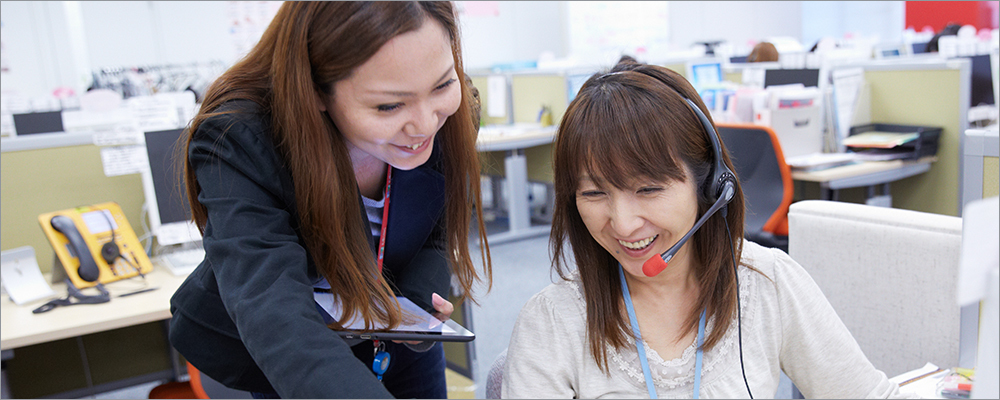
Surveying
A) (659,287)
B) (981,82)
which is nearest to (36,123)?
(659,287)

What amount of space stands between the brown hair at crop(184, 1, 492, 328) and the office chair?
2.03 meters

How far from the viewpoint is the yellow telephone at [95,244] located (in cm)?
194

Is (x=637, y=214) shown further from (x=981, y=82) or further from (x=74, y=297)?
(x=981, y=82)

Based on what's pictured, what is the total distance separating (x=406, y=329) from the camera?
88 cm

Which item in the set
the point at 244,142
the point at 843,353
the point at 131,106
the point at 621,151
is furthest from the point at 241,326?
the point at 131,106

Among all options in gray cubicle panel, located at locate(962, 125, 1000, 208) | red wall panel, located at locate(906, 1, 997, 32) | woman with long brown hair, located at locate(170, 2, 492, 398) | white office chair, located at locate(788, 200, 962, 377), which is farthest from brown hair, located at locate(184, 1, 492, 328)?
red wall panel, located at locate(906, 1, 997, 32)

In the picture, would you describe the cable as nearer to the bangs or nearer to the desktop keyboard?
the bangs

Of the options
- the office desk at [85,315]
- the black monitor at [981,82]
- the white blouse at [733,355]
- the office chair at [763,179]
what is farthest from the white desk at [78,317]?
the black monitor at [981,82]

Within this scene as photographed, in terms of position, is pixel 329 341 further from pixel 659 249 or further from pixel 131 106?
pixel 131 106

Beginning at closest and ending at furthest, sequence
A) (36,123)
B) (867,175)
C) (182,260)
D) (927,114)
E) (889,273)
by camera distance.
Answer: (889,273) → (182,260) → (867,175) → (927,114) → (36,123)

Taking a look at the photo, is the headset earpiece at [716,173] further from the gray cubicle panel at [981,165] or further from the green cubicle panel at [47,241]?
the green cubicle panel at [47,241]

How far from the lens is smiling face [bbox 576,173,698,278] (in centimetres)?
93

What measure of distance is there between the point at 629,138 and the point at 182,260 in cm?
166

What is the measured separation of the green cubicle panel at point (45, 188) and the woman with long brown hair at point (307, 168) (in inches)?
54.7
